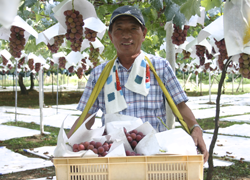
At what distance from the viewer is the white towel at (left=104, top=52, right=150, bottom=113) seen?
1867 mm

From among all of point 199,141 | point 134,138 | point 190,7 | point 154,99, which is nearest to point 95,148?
point 134,138

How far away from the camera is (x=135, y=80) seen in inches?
74.2

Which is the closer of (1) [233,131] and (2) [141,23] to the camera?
(2) [141,23]

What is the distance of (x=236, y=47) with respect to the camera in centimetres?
113

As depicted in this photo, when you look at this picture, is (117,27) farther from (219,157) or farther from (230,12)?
(219,157)

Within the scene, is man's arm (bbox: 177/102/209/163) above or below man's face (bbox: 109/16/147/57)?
below

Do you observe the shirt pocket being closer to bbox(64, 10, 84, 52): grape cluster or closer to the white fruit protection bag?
bbox(64, 10, 84, 52): grape cluster

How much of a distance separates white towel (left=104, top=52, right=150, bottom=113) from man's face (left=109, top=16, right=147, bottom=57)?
13 cm

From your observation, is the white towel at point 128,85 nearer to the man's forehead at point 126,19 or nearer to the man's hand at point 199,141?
the man's forehead at point 126,19

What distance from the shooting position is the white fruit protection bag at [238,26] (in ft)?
3.66

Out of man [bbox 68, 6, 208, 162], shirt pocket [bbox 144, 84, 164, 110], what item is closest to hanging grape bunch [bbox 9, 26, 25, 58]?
man [bbox 68, 6, 208, 162]

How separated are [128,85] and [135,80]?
63 millimetres

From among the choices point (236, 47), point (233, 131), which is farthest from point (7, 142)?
→ point (236, 47)

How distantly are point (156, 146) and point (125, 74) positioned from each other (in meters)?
0.96
